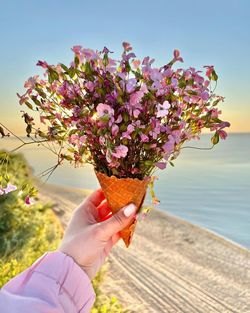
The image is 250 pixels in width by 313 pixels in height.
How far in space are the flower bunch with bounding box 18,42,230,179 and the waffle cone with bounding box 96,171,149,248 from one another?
3 centimetres

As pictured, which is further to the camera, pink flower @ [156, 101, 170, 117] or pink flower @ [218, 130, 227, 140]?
pink flower @ [218, 130, 227, 140]

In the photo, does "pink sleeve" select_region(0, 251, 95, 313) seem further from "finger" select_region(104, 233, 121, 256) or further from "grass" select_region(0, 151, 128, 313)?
"grass" select_region(0, 151, 128, 313)

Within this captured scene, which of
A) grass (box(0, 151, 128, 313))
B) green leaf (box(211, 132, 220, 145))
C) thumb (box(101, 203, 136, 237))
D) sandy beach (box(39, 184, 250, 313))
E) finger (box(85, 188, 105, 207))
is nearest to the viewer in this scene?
thumb (box(101, 203, 136, 237))

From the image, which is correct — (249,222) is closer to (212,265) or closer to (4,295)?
(212,265)

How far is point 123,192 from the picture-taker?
181 cm

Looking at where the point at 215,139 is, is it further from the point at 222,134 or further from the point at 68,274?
the point at 68,274

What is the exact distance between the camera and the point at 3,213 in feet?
15.5

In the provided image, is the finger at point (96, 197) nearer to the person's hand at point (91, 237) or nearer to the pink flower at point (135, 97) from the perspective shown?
the person's hand at point (91, 237)

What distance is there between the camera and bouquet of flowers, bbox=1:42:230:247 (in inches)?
66.4

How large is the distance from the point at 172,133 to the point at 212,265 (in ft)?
21.1

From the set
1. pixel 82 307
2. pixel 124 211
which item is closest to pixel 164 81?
pixel 124 211

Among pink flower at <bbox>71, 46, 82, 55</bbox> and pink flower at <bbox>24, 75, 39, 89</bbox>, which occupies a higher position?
pink flower at <bbox>71, 46, 82, 55</bbox>

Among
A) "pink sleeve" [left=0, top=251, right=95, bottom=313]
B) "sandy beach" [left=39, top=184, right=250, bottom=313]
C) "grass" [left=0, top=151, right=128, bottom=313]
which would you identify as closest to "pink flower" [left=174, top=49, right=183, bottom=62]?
"pink sleeve" [left=0, top=251, right=95, bottom=313]

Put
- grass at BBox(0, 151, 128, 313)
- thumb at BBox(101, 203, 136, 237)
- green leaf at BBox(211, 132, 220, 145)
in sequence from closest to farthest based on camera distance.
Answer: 1. thumb at BBox(101, 203, 136, 237)
2. green leaf at BBox(211, 132, 220, 145)
3. grass at BBox(0, 151, 128, 313)
